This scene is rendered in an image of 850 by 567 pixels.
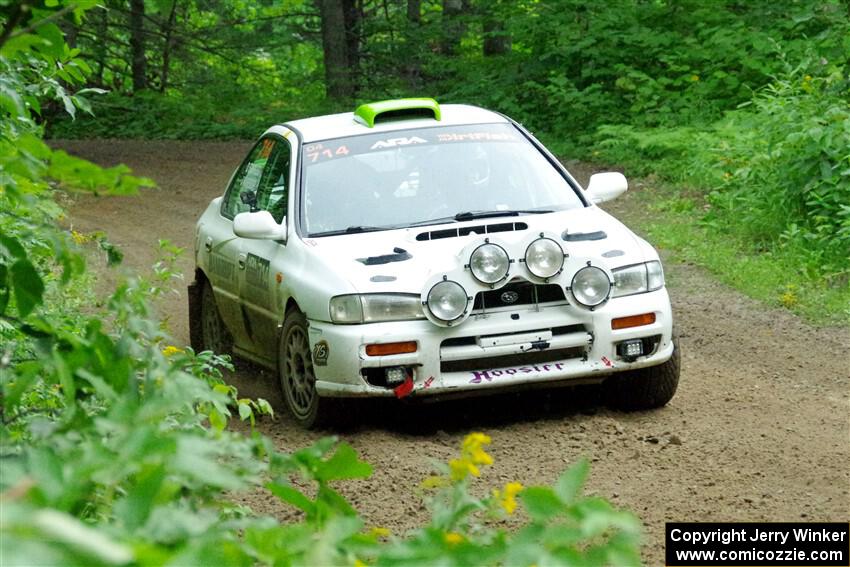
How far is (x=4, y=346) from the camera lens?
5371mm

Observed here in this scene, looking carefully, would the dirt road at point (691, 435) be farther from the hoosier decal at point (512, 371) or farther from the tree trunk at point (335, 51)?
the tree trunk at point (335, 51)

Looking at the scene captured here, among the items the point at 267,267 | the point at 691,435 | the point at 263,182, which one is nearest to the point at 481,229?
the point at 267,267

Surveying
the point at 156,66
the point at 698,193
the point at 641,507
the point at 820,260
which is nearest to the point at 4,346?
the point at 641,507

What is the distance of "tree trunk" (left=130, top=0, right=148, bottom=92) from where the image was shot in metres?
26.7

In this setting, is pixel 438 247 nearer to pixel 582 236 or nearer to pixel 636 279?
pixel 582 236

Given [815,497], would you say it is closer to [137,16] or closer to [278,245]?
[278,245]

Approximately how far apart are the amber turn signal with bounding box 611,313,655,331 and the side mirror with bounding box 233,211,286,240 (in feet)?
6.78

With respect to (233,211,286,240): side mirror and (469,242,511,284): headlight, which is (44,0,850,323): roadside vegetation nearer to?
(233,211,286,240): side mirror

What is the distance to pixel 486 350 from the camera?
713 centimetres

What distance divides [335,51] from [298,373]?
1920 cm

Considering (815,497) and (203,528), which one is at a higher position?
(203,528)

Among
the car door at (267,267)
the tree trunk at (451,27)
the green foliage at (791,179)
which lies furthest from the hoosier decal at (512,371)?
the tree trunk at (451,27)

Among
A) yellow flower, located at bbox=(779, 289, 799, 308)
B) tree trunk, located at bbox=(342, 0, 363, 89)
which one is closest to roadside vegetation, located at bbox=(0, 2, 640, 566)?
yellow flower, located at bbox=(779, 289, 799, 308)

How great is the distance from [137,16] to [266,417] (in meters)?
20.0
